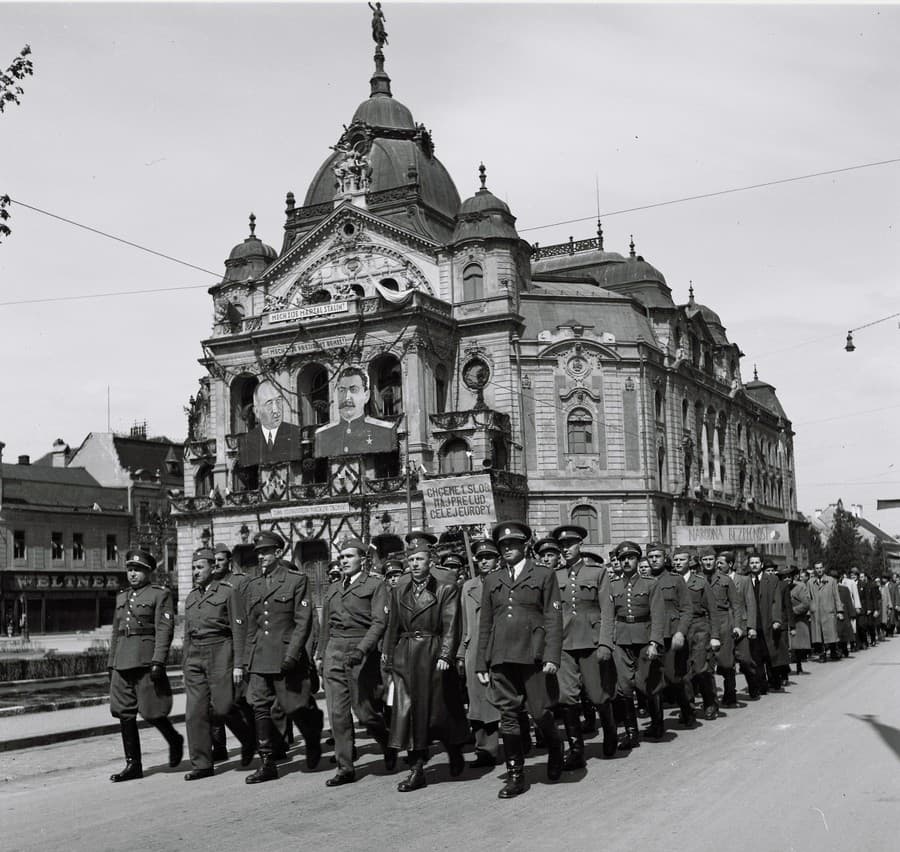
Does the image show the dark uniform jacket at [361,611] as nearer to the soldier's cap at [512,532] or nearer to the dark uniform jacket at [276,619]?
the dark uniform jacket at [276,619]

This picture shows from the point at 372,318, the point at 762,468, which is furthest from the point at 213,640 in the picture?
the point at 762,468

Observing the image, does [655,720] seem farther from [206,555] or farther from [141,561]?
[141,561]

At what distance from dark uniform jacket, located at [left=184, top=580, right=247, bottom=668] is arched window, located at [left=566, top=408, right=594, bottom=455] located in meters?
42.1

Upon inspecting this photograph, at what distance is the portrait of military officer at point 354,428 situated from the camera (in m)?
50.7

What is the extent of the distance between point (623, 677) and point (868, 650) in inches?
773

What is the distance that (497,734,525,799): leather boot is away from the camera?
972 centimetres

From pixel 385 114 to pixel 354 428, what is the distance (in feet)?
62.2

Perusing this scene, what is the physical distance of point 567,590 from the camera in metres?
12.6

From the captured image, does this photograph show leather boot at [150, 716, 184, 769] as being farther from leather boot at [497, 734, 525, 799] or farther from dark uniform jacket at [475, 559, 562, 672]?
leather boot at [497, 734, 525, 799]

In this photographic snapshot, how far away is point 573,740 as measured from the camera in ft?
36.8

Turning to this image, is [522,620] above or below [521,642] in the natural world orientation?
above

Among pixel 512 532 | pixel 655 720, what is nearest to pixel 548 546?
pixel 512 532

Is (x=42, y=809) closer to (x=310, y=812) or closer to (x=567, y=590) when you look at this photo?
(x=310, y=812)

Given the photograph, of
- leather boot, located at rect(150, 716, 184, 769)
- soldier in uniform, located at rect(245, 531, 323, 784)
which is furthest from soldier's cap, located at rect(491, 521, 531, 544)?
leather boot, located at rect(150, 716, 184, 769)
